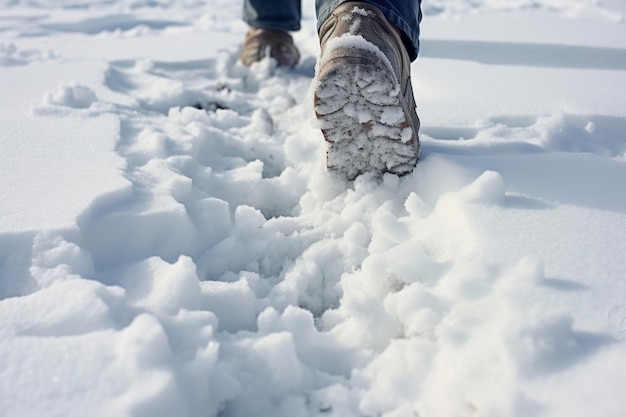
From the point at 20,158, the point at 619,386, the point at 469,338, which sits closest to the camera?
the point at 619,386

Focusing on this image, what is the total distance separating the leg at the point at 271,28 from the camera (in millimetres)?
2316

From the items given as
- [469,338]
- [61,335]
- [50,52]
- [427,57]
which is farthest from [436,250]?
[50,52]

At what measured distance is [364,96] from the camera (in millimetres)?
1067

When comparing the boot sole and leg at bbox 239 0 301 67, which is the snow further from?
leg at bbox 239 0 301 67

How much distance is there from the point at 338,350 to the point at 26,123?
3.54ft

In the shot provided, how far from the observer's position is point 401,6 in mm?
1271

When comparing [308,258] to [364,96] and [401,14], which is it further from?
[401,14]

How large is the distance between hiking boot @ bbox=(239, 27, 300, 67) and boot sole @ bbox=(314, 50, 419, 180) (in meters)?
1.25

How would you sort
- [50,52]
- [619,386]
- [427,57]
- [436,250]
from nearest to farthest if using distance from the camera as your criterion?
[619,386], [436,250], [427,57], [50,52]

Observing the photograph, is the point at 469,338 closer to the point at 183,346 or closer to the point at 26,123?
the point at 183,346

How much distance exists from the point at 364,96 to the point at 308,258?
34cm

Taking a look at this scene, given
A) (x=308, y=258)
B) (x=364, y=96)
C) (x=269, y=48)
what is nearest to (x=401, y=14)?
(x=364, y=96)

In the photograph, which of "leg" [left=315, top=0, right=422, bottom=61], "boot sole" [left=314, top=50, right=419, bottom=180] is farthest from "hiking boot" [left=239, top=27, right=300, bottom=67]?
"boot sole" [left=314, top=50, right=419, bottom=180]

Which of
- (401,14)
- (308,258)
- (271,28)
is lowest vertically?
(308,258)
